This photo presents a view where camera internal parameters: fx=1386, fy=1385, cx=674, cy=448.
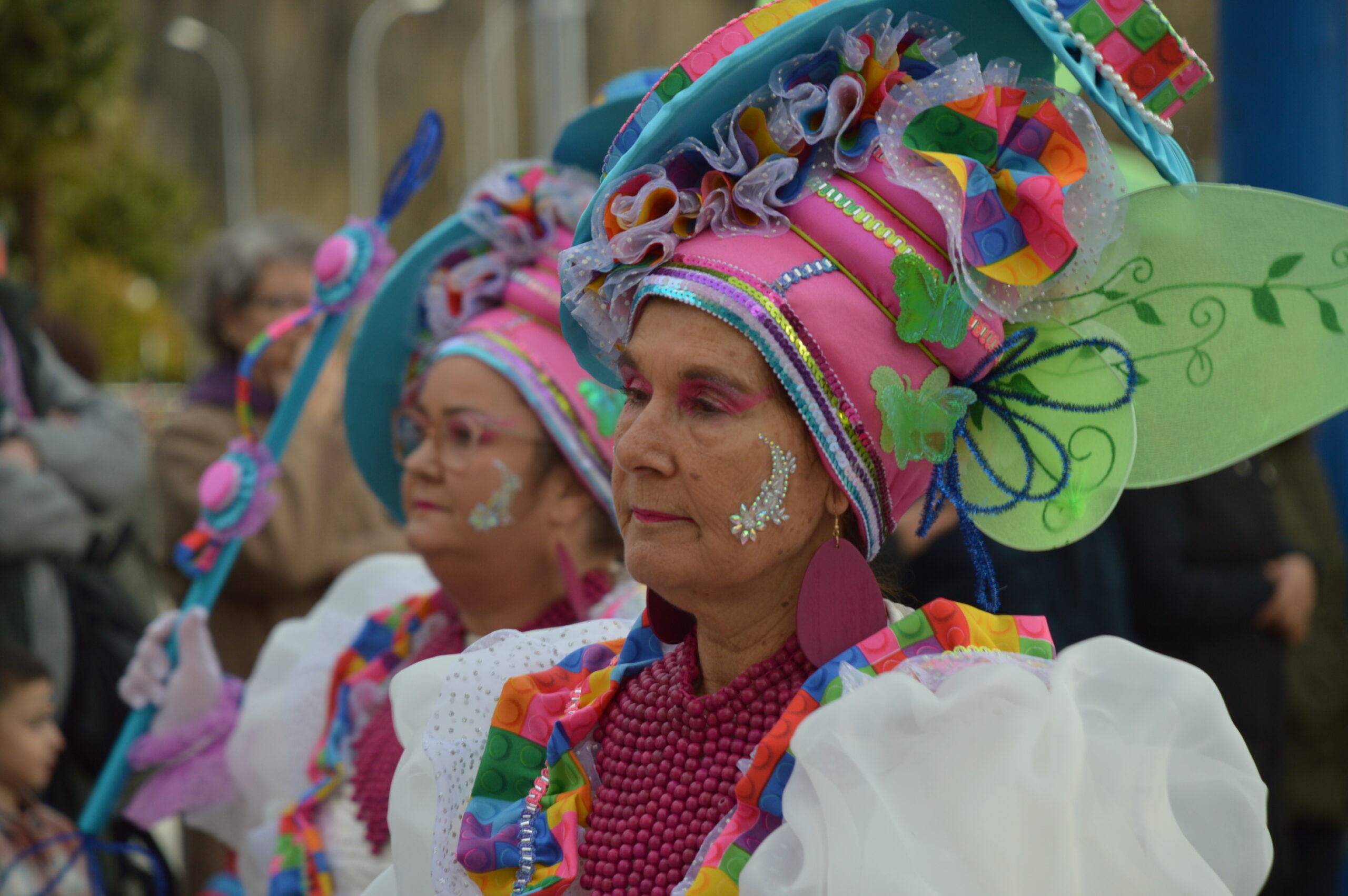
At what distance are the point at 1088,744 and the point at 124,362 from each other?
23.3 meters

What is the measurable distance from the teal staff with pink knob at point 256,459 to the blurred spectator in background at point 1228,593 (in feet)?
7.27

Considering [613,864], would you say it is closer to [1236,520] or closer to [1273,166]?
[1236,520]

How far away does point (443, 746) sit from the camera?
187 cm

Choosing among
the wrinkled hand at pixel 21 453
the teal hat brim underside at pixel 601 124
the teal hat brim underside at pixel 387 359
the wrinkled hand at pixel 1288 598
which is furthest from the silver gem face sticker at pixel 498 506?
the wrinkled hand at pixel 1288 598

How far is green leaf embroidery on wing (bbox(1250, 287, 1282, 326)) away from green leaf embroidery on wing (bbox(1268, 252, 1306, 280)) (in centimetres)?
2

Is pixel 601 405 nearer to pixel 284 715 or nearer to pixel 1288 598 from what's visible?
pixel 284 715

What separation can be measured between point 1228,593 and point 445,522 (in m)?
2.33

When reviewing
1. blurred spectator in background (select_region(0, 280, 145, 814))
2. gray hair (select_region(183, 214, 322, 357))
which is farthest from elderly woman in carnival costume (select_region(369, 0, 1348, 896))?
gray hair (select_region(183, 214, 322, 357))

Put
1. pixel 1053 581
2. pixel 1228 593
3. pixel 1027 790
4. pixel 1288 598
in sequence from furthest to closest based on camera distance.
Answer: pixel 1288 598 → pixel 1228 593 → pixel 1053 581 → pixel 1027 790

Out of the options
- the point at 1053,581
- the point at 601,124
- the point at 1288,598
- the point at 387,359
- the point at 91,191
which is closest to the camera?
the point at 601,124

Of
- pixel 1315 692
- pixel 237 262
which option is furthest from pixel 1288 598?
pixel 237 262

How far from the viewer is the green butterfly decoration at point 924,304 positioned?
1660 mm

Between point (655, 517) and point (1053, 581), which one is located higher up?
point (655, 517)

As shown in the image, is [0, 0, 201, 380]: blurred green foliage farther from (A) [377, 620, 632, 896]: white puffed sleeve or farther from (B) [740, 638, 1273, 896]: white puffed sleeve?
(B) [740, 638, 1273, 896]: white puffed sleeve
